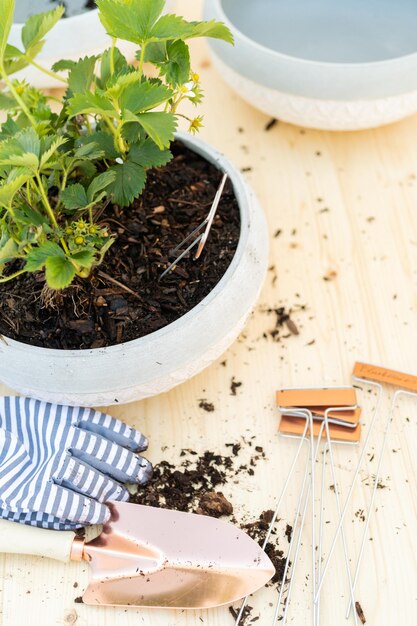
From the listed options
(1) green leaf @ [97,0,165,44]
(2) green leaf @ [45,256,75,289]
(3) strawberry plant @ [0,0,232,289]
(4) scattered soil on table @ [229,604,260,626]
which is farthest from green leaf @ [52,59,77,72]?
(4) scattered soil on table @ [229,604,260,626]

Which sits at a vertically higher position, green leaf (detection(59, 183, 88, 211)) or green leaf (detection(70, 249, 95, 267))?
green leaf (detection(59, 183, 88, 211))

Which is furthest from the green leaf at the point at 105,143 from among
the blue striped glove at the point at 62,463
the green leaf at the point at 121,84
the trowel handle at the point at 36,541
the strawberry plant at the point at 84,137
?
the trowel handle at the point at 36,541

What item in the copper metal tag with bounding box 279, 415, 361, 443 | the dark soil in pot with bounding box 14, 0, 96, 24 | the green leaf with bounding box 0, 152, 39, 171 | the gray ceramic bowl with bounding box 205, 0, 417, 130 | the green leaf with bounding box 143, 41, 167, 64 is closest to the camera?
the green leaf with bounding box 0, 152, 39, 171

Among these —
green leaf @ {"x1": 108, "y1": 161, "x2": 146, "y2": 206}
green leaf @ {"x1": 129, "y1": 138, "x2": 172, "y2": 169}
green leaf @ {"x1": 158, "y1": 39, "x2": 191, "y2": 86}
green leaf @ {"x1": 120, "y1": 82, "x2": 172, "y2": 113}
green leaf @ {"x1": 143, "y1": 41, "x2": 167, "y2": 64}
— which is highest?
green leaf @ {"x1": 143, "y1": 41, "x2": 167, "y2": 64}

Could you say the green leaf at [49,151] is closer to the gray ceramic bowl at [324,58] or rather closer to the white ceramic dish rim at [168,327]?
the white ceramic dish rim at [168,327]

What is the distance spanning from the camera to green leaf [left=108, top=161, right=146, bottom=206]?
685 millimetres

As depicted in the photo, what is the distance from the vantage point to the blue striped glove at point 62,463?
2.30 feet

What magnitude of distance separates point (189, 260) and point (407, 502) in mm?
343

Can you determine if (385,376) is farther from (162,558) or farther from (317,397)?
(162,558)

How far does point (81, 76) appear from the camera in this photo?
0.68 metres

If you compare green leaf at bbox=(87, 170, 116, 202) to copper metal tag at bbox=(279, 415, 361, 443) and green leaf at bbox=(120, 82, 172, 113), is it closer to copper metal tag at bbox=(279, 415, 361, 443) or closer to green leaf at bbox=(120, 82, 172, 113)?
green leaf at bbox=(120, 82, 172, 113)

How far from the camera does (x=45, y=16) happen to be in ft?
2.14

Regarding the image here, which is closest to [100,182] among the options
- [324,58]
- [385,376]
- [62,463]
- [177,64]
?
[177,64]

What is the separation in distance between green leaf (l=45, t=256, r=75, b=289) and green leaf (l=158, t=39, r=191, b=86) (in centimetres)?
20
